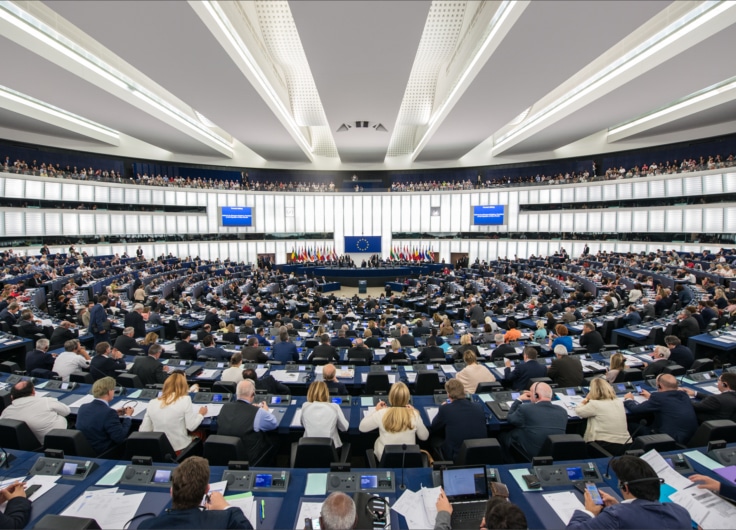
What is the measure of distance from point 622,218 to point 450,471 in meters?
31.4

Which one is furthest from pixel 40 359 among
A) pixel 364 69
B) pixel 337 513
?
pixel 364 69

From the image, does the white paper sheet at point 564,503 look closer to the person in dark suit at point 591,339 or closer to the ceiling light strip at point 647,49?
the person in dark suit at point 591,339

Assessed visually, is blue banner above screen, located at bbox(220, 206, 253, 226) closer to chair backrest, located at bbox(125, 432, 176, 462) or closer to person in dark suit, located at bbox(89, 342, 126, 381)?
person in dark suit, located at bbox(89, 342, 126, 381)

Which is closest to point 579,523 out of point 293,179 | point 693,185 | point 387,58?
point 387,58

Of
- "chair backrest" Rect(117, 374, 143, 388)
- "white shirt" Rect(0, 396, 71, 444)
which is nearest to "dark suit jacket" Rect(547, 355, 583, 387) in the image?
"chair backrest" Rect(117, 374, 143, 388)

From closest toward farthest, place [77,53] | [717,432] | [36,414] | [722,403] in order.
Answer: [717,432] → [36,414] → [722,403] → [77,53]

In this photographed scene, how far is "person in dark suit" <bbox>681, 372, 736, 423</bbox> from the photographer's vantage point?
4.42 meters

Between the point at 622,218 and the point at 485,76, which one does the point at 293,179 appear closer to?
the point at 485,76

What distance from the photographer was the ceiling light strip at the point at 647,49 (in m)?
12.2

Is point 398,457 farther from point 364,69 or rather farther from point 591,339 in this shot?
point 364,69

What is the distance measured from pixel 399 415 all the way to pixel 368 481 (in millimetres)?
749

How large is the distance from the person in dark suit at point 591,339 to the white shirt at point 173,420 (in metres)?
7.55

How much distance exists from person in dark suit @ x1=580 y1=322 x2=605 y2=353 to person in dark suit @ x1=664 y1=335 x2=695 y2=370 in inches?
57.7

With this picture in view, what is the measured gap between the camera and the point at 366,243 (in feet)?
122
